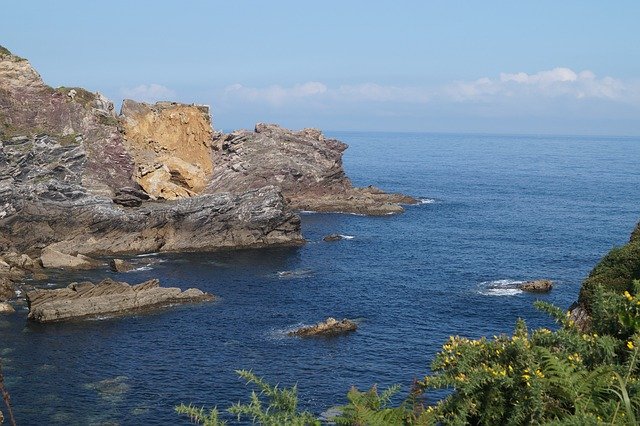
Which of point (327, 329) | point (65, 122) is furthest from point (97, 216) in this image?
point (327, 329)

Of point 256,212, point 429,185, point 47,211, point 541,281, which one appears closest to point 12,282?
point 47,211

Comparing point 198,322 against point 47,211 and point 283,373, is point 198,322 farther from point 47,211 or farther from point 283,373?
point 47,211

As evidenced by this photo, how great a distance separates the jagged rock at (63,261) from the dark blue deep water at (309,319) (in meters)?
6.02

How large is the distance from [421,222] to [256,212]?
3344 cm

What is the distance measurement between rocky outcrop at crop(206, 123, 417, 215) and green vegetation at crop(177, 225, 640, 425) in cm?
11214

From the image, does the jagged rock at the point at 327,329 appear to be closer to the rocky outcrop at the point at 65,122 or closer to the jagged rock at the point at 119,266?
the jagged rock at the point at 119,266

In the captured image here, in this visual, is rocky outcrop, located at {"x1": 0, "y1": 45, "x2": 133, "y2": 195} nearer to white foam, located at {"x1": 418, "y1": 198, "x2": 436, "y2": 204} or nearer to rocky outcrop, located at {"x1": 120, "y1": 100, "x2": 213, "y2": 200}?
rocky outcrop, located at {"x1": 120, "y1": 100, "x2": 213, "y2": 200}

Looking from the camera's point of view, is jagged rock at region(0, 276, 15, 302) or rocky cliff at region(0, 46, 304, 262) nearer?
jagged rock at region(0, 276, 15, 302)

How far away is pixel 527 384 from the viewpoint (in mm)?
15977

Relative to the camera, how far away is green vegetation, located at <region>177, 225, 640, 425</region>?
12562mm

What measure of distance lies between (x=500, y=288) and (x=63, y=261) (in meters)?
51.7

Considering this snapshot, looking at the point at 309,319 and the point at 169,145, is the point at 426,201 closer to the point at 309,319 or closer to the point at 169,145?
the point at 169,145

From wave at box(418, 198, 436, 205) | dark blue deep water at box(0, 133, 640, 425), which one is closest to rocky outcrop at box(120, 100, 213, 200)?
dark blue deep water at box(0, 133, 640, 425)

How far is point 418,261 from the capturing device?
9256cm
